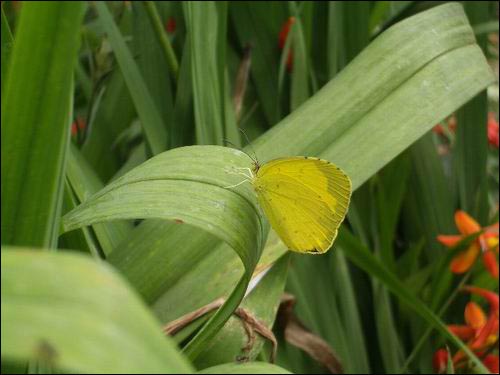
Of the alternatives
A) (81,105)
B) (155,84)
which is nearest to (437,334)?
(155,84)

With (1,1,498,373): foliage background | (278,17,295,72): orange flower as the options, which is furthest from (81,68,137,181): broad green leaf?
(278,17,295,72): orange flower

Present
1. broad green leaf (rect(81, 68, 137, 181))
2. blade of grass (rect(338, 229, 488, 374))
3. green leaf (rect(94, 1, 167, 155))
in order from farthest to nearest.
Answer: broad green leaf (rect(81, 68, 137, 181)) < green leaf (rect(94, 1, 167, 155)) < blade of grass (rect(338, 229, 488, 374))

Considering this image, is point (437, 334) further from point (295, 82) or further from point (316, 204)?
point (316, 204)

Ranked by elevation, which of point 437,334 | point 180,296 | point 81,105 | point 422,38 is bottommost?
point 437,334

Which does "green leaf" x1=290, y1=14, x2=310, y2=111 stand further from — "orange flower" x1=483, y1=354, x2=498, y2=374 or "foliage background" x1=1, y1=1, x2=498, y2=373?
"orange flower" x1=483, y1=354, x2=498, y2=374

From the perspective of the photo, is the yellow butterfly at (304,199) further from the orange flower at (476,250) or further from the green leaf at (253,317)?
the orange flower at (476,250)

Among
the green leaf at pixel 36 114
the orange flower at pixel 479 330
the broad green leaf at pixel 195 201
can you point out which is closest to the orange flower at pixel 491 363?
the orange flower at pixel 479 330

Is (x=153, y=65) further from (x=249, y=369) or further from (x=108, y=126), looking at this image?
(x=249, y=369)

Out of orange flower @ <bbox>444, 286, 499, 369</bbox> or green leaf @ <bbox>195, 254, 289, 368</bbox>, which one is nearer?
green leaf @ <bbox>195, 254, 289, 368</bbox>
